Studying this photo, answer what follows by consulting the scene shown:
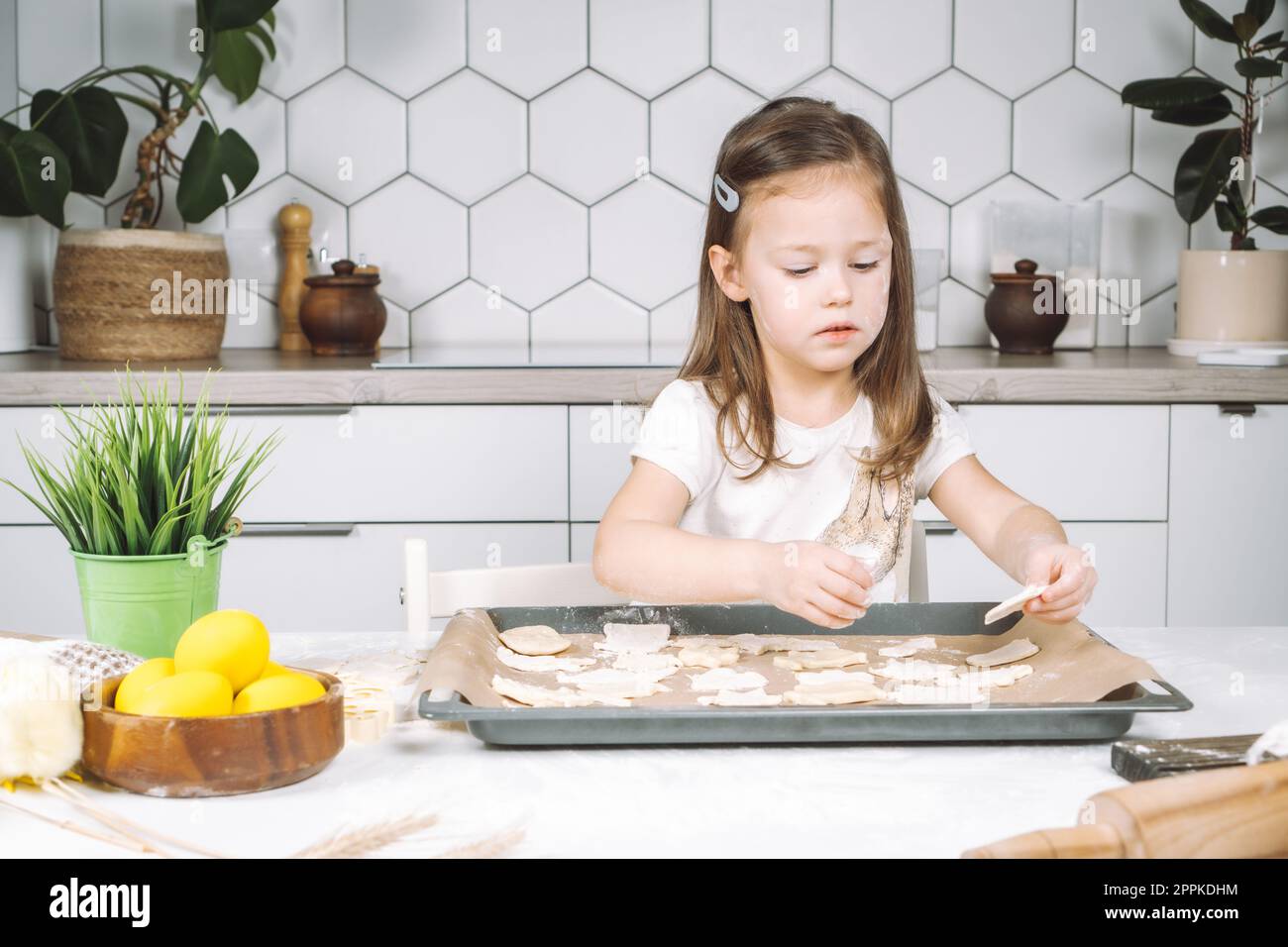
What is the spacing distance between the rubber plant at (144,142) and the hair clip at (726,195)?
1.00 meters

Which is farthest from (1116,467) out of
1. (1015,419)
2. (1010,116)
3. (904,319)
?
(1010,116)

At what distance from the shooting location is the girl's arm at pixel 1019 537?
37.0 inches

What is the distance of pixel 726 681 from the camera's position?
0.90 meters

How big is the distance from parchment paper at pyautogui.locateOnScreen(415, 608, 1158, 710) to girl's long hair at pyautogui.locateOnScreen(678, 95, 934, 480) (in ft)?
1.45

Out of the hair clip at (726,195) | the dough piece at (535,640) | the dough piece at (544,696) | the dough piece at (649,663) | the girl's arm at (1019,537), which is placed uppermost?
the hair clip at (726,195)

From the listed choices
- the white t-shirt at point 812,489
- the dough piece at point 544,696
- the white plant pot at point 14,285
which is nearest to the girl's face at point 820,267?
the white t-shirt at point 812,489

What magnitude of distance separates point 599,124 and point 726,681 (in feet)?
5.58

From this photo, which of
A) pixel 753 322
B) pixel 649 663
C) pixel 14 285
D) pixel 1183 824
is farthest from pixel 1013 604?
pixel 14 285

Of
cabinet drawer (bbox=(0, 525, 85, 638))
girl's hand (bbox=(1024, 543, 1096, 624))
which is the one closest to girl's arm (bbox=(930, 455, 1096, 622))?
girl's hand (bbox=(1024, 543, 1096, 624))

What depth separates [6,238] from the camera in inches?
86.7

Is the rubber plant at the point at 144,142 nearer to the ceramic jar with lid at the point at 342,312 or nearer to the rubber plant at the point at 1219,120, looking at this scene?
the ceramic jar with lid at the point at 342,312

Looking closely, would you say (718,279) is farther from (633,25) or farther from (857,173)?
(633,25)
